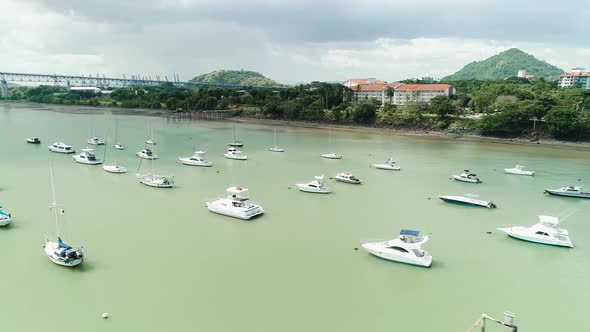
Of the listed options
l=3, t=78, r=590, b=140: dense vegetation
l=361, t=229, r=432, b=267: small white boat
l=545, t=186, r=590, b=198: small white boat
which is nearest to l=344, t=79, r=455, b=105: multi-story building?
l=3, t=78, r=590, b=140: dense vegetation

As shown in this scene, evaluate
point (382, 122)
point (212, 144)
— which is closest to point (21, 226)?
point (212, 144)

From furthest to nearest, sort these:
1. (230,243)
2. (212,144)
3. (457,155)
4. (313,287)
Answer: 1. (212,144)
2. (457,155)
3. (230,243)
4. (313,287)

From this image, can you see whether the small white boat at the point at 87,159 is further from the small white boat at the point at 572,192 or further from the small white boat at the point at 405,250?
the small white boat at the point at 572,192

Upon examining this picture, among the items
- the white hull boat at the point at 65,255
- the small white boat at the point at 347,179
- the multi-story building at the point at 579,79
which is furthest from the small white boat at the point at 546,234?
the multi-story building at the point at 579,79

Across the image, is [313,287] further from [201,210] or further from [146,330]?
[201,210]

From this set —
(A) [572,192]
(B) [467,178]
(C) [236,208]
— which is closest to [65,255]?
(C) [236,208]

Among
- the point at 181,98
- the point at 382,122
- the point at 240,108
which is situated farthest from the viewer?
the point at 181,98
